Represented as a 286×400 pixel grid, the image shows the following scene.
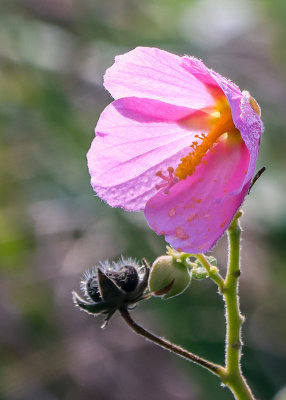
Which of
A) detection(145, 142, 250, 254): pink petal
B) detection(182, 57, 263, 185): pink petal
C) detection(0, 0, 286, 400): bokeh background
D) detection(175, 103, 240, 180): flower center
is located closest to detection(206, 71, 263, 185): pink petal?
detection(182, 57, 263, 185): pink petal

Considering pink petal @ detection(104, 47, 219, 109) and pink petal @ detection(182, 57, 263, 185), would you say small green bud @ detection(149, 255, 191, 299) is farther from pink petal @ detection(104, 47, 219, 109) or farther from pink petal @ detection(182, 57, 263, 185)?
pink petal @ detection(104, 47, 219, 109)

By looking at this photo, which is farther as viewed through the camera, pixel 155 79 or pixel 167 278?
pixel 155 79

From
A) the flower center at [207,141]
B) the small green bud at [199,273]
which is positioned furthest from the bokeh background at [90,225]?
the small green bud at [199,273]

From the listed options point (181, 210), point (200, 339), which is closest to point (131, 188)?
point (181, 210)

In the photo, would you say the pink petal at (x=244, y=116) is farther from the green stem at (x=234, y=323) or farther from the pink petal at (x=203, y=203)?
the green stem at (x=234, y=323)

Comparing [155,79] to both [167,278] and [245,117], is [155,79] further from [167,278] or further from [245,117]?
[167,278]

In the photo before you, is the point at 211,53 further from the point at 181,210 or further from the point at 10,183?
the point at 181,210

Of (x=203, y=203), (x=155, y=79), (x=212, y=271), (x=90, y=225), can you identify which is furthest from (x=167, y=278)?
(x=90, y=225)
